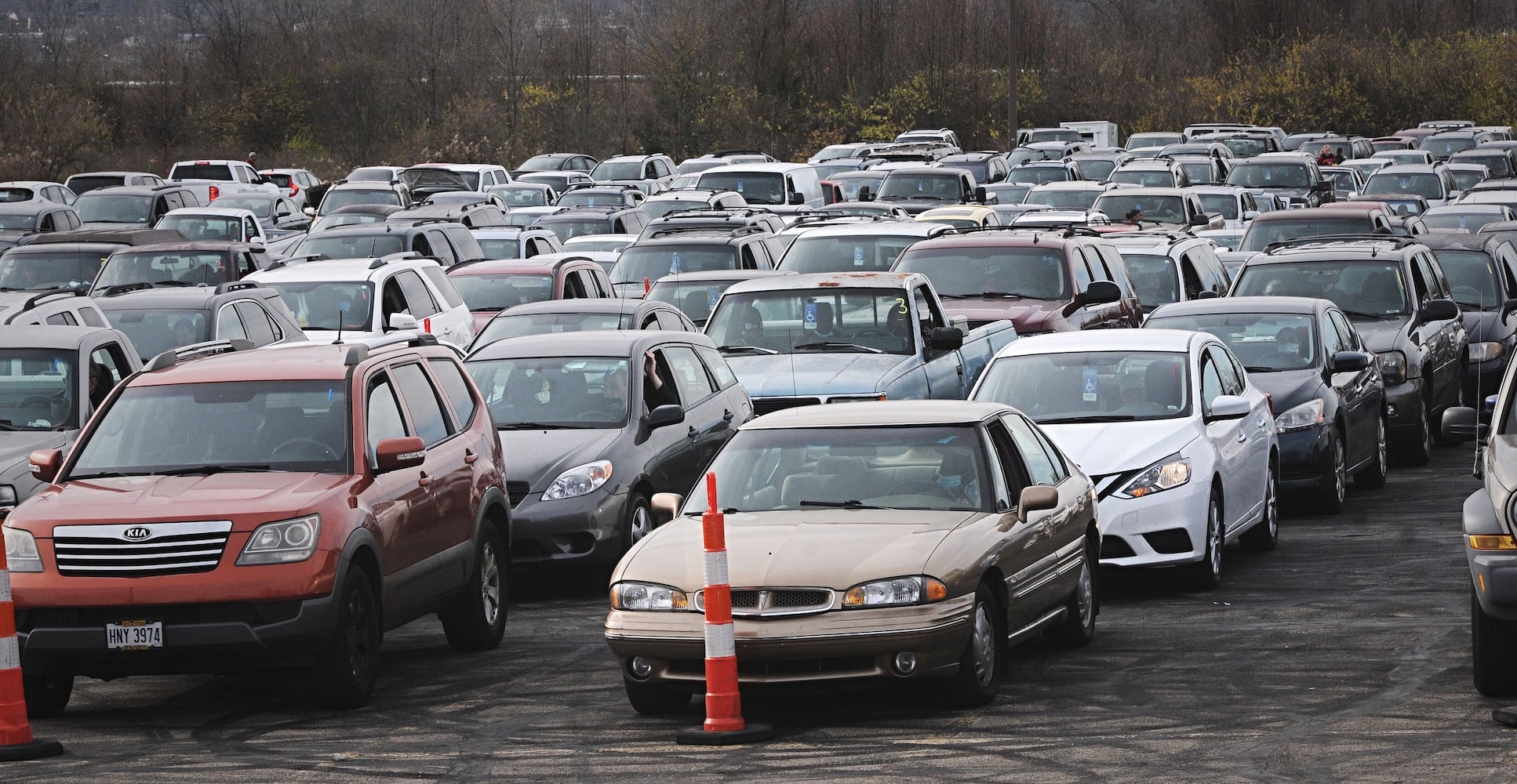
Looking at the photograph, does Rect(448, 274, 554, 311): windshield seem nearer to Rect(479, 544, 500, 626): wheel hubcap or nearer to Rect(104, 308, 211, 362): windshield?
Rect(104, 308, 211, 362): windshield

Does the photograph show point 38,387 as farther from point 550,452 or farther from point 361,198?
point 361,198

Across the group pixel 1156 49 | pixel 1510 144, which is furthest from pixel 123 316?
pixel 1156 49

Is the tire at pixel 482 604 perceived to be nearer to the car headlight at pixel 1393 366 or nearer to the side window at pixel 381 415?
the side window at pixel 381 415

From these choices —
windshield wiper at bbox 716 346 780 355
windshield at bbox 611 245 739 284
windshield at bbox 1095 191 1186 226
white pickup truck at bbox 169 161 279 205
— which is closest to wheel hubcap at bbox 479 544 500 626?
windshield wiper at bbox 716 346 780 355

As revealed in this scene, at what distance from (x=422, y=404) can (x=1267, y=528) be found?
6.22m

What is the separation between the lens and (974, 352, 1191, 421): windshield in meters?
13.8

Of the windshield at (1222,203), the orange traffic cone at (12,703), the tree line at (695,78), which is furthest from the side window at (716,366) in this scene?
the tree line at (695,78)

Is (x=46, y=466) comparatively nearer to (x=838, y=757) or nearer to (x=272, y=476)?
(x=272, y=476)

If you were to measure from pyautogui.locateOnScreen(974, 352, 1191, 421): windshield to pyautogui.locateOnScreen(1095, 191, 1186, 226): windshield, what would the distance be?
17025 mm

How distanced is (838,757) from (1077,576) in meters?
2.80

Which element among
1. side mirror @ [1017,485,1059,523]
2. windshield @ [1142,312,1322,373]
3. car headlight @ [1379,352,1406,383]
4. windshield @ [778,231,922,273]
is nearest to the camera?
side mirror @ [1017,485,1059,523]

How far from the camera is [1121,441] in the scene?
13.2m

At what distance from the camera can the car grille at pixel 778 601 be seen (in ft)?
29.8

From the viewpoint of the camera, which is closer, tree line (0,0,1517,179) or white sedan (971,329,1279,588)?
white sedan (971,329,1279,588)
